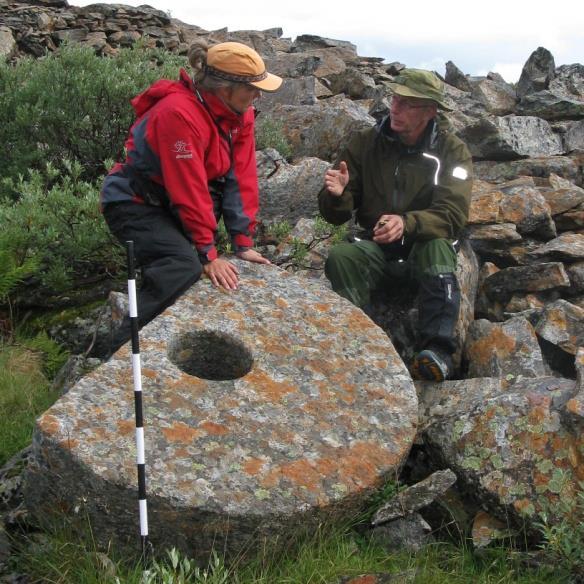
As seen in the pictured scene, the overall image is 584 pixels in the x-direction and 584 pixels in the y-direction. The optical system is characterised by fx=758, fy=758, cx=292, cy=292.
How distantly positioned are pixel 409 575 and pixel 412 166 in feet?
14.3

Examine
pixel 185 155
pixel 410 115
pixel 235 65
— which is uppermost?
pixel 235 65

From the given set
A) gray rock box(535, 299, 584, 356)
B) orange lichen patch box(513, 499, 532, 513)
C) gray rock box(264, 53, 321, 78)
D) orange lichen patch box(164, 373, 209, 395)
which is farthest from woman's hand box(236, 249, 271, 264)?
gray rock box(264, 53, 321, 78)

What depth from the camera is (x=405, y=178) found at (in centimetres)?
773

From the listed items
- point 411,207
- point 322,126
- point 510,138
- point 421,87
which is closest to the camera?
point 421,87

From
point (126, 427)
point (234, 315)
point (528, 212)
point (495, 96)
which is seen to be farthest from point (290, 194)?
point (495, 96)

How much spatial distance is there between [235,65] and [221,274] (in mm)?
1751

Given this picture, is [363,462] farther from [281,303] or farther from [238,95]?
[238,95]

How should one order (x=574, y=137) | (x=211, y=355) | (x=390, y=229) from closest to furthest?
(x=211, y=355)
(x=390, y=229)
(x=574, y=137)

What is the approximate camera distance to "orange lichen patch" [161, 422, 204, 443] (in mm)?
4961

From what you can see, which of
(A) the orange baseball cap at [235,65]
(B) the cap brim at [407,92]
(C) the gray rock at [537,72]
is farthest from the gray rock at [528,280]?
(C) the gray rock at [537,72]

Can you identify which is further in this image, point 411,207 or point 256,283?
point 411,207

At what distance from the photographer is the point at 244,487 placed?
4.72 m

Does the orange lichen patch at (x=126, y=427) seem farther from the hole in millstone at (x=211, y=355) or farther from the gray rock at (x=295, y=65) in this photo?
the gray rock at (x=295, y=65)

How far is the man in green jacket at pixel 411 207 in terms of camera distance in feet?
23.0
